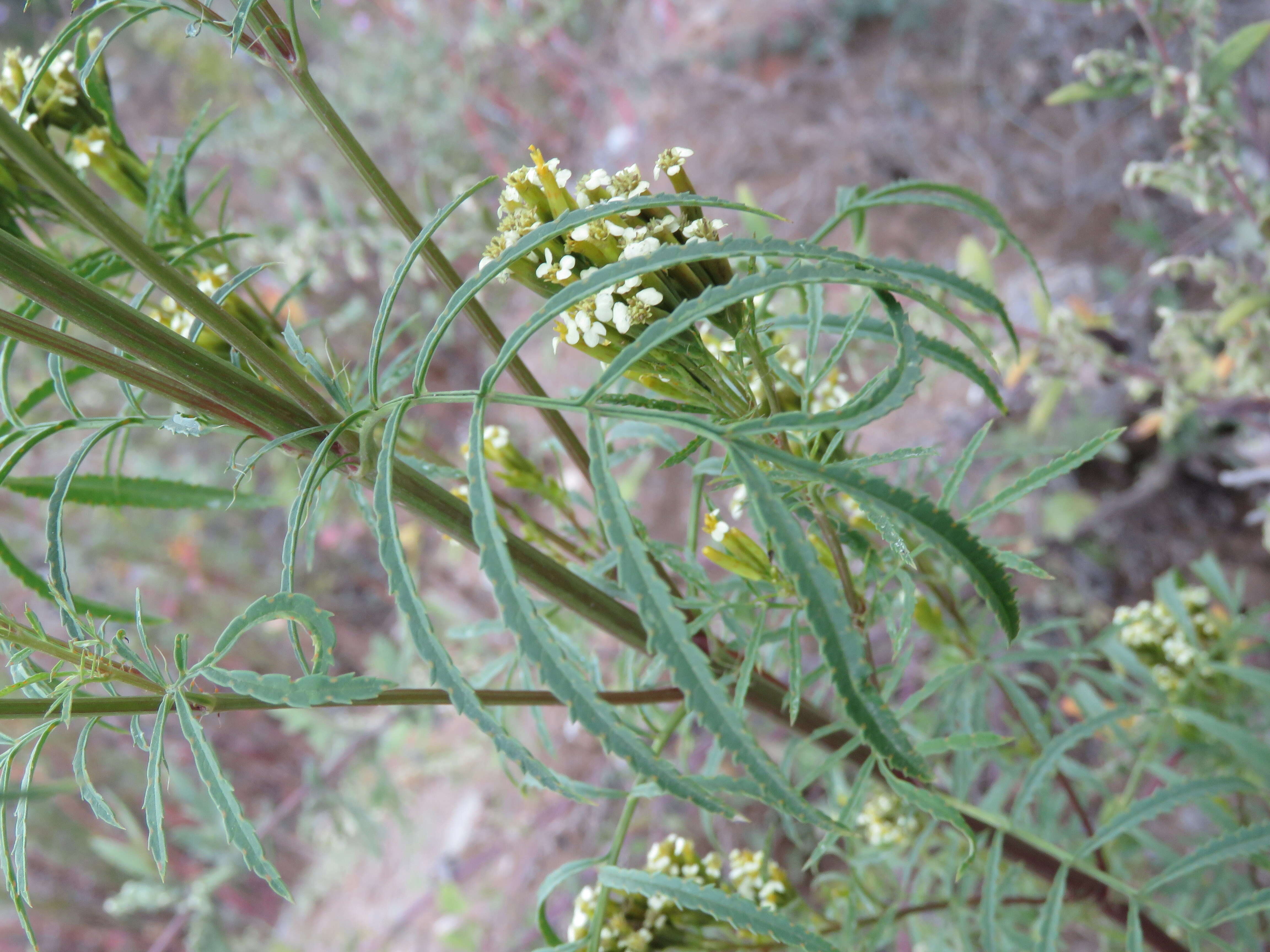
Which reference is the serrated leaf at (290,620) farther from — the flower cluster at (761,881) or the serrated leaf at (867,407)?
the flower cluster at (761,881)

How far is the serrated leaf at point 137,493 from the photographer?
0.58 metres

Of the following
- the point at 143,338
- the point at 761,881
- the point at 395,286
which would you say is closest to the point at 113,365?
the point at 143,338

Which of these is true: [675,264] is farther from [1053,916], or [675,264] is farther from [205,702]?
[1053,916]

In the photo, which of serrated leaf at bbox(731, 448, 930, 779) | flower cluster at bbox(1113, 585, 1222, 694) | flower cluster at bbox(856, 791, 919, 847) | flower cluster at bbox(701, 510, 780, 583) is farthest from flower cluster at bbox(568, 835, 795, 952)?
flower cluster at bbox(1113, 585, 1222, 694)

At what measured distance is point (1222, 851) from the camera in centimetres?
61

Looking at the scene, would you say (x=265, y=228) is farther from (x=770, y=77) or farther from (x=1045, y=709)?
(x=1045, y=709)

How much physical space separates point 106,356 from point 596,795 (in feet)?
1.30

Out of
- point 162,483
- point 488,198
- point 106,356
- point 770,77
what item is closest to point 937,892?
point 162,483

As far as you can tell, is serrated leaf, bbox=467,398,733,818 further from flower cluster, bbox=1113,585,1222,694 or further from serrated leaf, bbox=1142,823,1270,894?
flower cluster, bbox=1113,585,1222,694

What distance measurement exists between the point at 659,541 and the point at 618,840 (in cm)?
20

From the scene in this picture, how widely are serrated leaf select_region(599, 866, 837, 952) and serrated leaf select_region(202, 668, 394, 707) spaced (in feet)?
0.65

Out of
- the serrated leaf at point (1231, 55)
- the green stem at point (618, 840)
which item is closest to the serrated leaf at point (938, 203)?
the green stem at point (618, 840)

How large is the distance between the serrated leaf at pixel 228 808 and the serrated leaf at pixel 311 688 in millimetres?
24

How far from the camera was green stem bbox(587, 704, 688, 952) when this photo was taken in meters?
0.53
